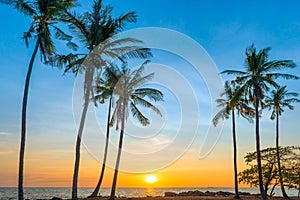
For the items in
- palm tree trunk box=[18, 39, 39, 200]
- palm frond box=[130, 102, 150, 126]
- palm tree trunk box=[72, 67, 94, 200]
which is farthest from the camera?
palm frond box=[130, 102, 150, 126]

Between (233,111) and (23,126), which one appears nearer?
(23,126)

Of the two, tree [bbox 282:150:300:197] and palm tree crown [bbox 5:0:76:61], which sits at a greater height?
palm tree crown [bbox 5:0:76:61]

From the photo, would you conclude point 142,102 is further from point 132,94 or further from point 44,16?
point 44,16

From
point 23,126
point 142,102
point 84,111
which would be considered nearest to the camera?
point 23,126

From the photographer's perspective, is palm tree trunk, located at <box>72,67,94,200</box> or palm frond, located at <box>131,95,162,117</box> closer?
palm tree trunk, located at <box>72,67,94,200</box>


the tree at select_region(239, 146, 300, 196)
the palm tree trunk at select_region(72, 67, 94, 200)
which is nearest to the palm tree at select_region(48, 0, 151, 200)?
the palm tree trunk at select_region(72, 67, 94, 200)

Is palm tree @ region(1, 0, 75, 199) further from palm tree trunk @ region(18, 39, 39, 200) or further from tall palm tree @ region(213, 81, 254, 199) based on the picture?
tall palm tree @ region(213, 81, 254, 199)

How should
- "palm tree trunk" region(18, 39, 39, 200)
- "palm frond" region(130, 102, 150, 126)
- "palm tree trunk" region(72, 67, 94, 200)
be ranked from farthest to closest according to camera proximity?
"palm frond" region(130, 102, 150, 126), "palm tree trunk" region(72, 67, 94, 200), "palm tree trunk" region(18, 39, 39, 200)

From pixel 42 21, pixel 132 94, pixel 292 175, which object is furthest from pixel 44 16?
pixel 292 175

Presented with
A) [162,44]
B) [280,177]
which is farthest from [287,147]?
[162,44]

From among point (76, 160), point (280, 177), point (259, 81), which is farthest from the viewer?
point (280, 177)

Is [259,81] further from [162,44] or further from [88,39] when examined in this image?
[88,39]

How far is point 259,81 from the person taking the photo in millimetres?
24000

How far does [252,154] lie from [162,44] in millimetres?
18886
